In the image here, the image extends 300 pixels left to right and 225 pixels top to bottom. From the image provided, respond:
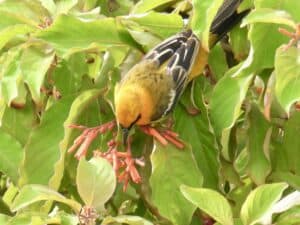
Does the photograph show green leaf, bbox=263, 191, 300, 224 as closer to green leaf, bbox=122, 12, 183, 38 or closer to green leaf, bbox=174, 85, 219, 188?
green leaf, bbox=174, 85, 219, 188

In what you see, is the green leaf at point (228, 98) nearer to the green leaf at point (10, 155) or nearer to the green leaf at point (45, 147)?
the green leaf at point (45, 147)

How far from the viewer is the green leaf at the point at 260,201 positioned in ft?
4.05

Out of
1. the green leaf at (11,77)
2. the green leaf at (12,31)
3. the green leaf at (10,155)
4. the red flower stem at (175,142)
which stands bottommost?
the green leaf at (10,155)

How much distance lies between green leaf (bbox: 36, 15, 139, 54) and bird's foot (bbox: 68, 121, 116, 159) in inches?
5.9

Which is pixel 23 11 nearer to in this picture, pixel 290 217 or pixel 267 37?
pixel 267 37

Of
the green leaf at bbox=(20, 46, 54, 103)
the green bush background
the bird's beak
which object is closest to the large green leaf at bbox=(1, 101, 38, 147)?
the green bush background

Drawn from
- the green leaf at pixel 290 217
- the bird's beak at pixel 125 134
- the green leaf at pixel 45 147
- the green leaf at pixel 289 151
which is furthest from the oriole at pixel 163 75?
the green leaf at pixel 290 217

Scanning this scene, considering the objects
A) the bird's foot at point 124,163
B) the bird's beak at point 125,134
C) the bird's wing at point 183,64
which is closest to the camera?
the bird's foot at point 124,163

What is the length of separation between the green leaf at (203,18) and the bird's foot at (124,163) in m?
0.25

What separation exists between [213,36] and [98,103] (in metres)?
0.28

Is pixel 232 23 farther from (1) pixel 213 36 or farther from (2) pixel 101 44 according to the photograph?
(2) pixel 101 44

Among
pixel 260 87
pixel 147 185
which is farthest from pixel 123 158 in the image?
pixel 260 87

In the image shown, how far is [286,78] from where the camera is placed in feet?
4.11

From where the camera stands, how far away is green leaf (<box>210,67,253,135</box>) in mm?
1350
